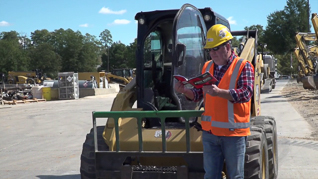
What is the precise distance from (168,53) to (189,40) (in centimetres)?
75

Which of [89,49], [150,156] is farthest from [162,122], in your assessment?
[89,49]

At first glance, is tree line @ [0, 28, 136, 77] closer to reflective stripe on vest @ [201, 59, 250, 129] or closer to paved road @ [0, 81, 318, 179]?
paved road @ [0, 81, 318, 179]

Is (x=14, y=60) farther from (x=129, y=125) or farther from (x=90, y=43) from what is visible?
(x=129, y=125)

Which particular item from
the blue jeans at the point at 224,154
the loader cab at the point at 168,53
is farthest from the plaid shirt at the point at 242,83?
the loader cab at the point at 168,53

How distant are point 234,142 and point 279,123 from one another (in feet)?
32.2

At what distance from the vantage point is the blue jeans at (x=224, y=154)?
3.82 m

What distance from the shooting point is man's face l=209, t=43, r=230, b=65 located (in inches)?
151

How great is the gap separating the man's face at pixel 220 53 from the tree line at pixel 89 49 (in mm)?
69113

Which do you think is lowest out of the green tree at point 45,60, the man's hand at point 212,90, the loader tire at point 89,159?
the loader tire at point 89,159

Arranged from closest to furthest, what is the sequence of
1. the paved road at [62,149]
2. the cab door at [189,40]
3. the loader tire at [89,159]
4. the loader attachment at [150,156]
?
the loader attachment at [150,156] < the loader tire at [89,159] < the cab door at [189,40] < the paved road at [62,149]

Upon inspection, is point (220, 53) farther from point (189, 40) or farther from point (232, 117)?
point (189, 40)

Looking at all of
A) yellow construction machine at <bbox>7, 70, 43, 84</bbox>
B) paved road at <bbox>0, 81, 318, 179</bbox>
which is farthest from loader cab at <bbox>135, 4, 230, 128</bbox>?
yellow construction machine at <bbox>7, 70, 43, 84</bbox>

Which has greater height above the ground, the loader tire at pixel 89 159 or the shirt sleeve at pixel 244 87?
the shirt sleeve at pixel 244 87

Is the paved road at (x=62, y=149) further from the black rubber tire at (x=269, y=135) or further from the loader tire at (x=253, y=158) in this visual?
the loader tire at (x=253, y=158)
